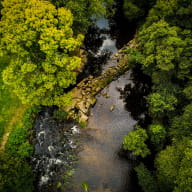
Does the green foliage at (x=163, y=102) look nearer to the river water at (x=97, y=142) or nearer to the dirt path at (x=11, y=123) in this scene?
the river water at (x=97, y=142)

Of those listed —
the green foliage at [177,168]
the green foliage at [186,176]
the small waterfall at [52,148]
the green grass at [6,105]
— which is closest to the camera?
the green foliage at [186,176]

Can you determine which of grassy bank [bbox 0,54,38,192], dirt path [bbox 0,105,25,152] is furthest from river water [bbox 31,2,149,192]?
dirt path [bbox 0,105,25,152]

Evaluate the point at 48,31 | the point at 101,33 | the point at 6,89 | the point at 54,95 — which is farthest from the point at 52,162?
the point at 101,33

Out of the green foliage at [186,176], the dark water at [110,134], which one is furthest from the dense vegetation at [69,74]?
the dark water at [110,134]

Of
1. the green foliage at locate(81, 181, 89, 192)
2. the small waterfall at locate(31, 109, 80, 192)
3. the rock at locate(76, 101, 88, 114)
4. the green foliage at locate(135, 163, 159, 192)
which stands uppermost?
the rock at locate(76, 101, 88, 114)

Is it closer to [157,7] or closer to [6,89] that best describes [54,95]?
[6,89]

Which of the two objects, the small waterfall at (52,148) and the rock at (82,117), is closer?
the small waterfall at (52,148)

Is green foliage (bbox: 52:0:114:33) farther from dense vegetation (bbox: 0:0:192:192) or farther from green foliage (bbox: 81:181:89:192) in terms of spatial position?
green foliage (bbox: 81:181:89:192)
